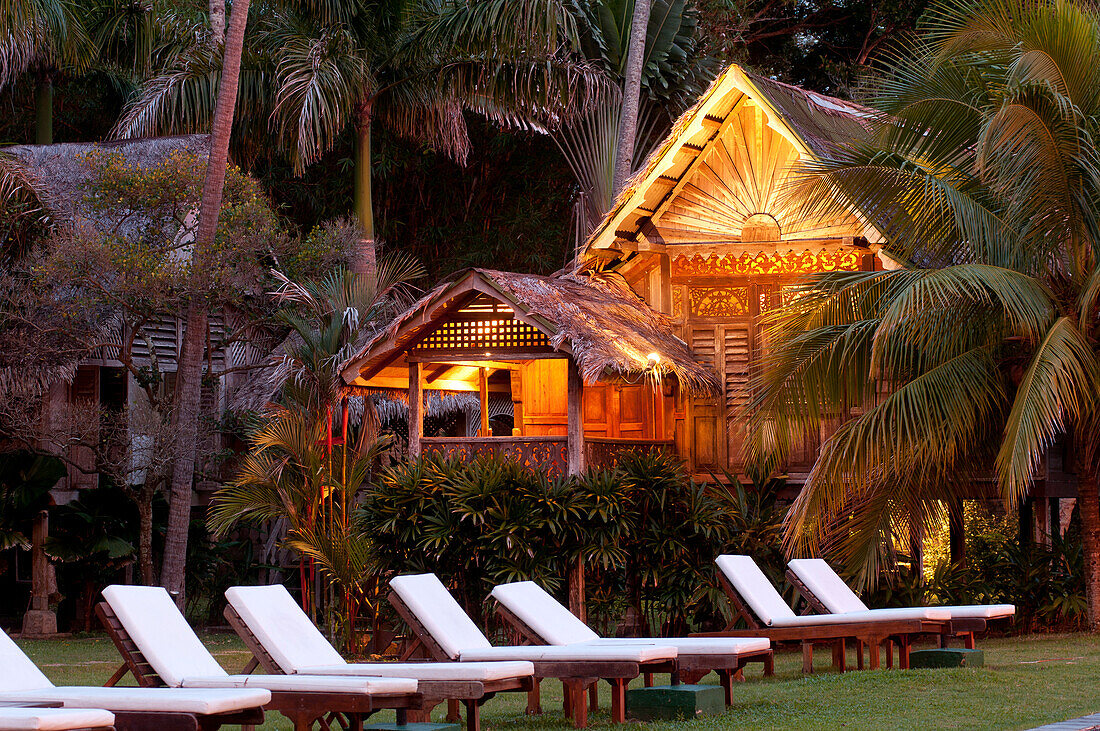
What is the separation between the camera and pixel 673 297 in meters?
16.3

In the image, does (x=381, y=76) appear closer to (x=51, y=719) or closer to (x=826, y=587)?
(x=826, y=587)

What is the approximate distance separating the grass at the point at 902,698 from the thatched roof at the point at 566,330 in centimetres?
344

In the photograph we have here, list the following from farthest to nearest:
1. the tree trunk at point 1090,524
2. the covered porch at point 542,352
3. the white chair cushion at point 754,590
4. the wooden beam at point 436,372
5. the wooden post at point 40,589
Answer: the wooden post at point 40,589 < the wooden beam at point 436,372 < the covered porch at point 542,352 < the tree trunk at point 1090,524 < the white chair cushion at point 754,590

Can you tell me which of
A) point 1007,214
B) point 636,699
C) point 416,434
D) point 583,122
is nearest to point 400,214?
point 583,122

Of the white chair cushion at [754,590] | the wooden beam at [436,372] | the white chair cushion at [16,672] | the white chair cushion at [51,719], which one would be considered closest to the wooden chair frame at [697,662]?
the white chair cushion at [754,590]

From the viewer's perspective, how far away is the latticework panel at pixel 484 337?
48.4 ft

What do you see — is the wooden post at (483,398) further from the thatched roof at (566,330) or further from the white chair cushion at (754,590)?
the white chair cushion at (754,590)

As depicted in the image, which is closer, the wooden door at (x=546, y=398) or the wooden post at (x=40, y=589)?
the wooden door at (x=546, y=398)

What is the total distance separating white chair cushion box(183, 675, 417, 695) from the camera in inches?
246

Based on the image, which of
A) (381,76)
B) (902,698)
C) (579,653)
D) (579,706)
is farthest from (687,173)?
(579,653)

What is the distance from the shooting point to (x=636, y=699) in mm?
8047

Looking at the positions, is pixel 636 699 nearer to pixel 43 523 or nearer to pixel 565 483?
pixel 565 483

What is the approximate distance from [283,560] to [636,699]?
1305cm

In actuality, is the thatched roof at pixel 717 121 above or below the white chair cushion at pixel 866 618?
above
